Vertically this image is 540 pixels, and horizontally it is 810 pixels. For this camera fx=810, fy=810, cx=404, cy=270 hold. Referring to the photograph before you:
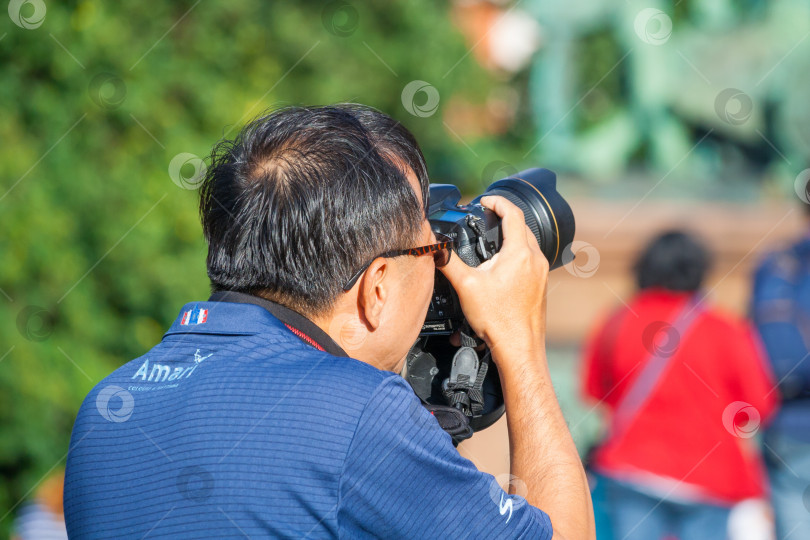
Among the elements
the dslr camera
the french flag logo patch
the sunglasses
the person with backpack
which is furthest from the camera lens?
the person with backpack

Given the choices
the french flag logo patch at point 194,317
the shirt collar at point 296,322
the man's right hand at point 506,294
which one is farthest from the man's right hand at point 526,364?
the french flag logo patch at point 194,317

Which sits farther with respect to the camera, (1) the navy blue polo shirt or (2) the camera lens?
(2) the camera lens

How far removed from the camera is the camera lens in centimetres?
175

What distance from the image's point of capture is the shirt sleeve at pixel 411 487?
1109 mm

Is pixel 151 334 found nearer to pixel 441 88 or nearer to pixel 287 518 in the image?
pixel 287 518

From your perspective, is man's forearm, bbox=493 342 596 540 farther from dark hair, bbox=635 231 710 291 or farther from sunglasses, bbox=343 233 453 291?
dark hair, bbox=635 231 710 291

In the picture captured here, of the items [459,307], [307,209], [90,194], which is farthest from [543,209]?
[90,194]

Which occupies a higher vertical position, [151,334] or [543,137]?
[543,137]

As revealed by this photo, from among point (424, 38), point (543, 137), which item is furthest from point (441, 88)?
point (543, 137)

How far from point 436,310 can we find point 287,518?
25.8 inches

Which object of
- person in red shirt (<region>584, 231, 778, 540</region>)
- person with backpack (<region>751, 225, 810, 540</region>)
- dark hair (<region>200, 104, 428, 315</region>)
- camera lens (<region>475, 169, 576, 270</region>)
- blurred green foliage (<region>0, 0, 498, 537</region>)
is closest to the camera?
dark hair (<region>200, 104, 428, 315</region>)

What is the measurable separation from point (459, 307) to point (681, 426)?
6.86ft

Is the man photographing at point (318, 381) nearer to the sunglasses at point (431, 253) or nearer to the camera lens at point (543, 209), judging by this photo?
the sunglasses at point (431, 253)

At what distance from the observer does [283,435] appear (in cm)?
112
